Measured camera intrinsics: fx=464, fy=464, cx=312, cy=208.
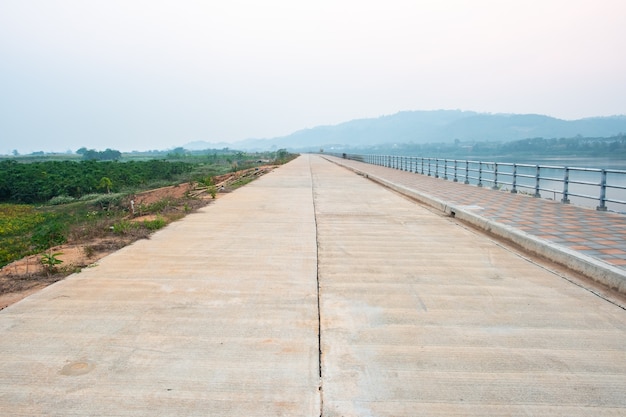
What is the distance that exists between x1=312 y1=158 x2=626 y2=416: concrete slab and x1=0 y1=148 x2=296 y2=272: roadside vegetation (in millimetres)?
4285

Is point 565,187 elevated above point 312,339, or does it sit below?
above

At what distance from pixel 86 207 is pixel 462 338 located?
976 inches

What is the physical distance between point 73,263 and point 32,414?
4274 millimetres

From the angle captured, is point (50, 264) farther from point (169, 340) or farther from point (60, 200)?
point (60, 200)

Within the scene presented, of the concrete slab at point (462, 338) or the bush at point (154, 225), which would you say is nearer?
the concrete slab at point (462, 338)

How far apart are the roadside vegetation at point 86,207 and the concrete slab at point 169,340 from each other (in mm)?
1573

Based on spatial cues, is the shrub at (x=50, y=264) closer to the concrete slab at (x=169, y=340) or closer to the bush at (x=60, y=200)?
the concrete slab at (x=169, y=340)

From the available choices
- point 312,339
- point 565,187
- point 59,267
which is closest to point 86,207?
point 59,267

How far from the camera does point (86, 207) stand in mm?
24922

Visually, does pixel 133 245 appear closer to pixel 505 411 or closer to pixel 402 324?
pixel 402 324

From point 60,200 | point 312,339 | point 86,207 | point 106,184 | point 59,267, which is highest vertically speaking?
point 59,267

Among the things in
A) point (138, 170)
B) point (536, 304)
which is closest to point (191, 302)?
point (536, 304)

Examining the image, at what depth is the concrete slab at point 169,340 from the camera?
124 inches

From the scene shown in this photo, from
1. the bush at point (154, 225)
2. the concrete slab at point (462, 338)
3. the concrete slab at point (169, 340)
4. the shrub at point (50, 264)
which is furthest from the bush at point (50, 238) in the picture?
the concrete slab at point (462, 338)
